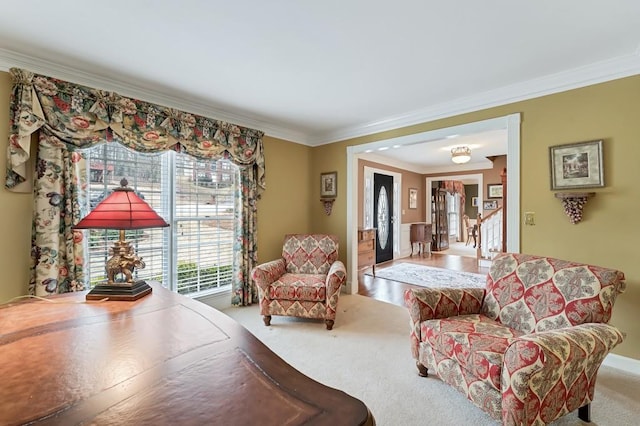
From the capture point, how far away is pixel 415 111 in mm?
3412

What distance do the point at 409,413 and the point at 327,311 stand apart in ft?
4.25

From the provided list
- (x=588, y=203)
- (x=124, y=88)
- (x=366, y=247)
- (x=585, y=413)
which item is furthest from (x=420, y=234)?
(x=124, y=88)

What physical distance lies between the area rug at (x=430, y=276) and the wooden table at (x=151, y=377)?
13.8 ft

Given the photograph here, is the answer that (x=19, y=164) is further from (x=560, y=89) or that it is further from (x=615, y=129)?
(x=615, y=129)

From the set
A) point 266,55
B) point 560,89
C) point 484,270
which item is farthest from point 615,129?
point 484,270

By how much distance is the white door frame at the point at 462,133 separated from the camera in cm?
278

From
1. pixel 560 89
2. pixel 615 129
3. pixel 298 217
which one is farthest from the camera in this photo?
pixel 298 217

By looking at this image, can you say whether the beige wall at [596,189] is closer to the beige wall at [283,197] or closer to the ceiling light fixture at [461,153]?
the ceiling light fixture at [461,153]

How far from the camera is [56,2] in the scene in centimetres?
166

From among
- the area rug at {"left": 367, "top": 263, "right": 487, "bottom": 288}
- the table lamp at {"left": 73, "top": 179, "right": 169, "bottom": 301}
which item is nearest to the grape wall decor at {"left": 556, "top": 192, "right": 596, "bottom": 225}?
the area rug at {"left": 367, "top": 263, "right": 487, "bottom": 288}

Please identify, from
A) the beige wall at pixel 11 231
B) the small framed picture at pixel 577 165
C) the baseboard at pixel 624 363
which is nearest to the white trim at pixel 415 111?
the beige wall at pixel 11 231

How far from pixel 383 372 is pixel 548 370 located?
113cm

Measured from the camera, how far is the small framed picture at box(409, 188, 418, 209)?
7.49 m

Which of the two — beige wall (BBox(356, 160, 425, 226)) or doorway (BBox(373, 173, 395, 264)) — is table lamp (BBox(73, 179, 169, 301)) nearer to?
beige wall (BBox(356, 160, 425, 226))
